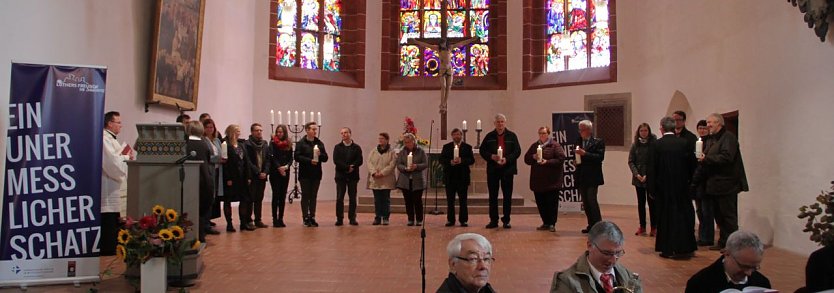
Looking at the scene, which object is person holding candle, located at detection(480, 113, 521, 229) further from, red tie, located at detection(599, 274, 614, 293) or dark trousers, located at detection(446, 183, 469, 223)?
red tie, located at detection(599, 274, 614, 293)

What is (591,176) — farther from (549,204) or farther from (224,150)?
(224,150)

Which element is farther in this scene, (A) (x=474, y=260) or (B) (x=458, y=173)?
(B) (x=458, y=173)

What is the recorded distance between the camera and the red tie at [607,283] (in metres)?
3.18

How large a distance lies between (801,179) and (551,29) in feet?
35.5

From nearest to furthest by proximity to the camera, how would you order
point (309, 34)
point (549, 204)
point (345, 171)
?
1. point (549, 204)
2. point (345, 171)
3. point (309, 34)

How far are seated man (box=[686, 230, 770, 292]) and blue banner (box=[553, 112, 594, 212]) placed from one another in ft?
31.1

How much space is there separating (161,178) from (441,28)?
13808mm

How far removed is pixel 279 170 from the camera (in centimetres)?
1030

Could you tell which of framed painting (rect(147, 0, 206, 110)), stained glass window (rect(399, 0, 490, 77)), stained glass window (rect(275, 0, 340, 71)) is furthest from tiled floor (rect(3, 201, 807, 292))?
stained glass window (rect(399, 0, 490, 77))

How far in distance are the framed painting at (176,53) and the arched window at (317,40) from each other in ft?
17.6

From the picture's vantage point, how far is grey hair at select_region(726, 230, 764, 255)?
11.1 ft

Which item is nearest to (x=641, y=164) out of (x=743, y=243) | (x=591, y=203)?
(x=591, y=203)

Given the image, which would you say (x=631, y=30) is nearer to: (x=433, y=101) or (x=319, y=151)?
(x=433, y=101)

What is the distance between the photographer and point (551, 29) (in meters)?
18.3
